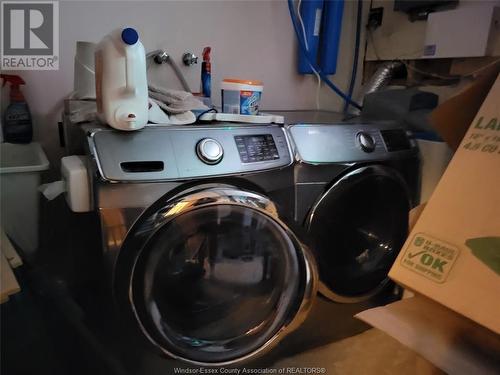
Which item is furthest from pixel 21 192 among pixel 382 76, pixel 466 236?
pixel 382 76

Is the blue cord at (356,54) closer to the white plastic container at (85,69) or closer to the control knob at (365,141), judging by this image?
the control knob at (365,141)

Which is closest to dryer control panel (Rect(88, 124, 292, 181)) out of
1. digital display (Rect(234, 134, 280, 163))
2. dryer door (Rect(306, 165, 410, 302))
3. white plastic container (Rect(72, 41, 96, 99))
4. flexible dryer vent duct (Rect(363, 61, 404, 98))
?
digital display (Rect(234, 134, 280, 163))

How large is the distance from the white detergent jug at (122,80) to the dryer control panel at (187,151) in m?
0.04

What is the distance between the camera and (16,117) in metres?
1.25

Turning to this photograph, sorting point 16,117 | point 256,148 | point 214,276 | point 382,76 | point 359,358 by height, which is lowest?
point 359,358

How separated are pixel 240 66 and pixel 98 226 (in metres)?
0.98

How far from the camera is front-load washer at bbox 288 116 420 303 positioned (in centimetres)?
111

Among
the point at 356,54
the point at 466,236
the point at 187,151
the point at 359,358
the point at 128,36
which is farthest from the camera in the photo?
the point at 356,54

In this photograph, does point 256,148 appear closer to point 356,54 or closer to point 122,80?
point 122,80

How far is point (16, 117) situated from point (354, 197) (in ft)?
3.46

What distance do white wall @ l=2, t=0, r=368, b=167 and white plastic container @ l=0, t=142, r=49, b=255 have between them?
0.14 m

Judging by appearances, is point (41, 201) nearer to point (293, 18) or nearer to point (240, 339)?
point (240, 339)

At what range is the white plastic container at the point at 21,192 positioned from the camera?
1095 millimetres

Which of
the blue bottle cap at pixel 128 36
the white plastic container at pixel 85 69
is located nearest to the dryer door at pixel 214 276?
the blue bottle cap at pixel 128 36
